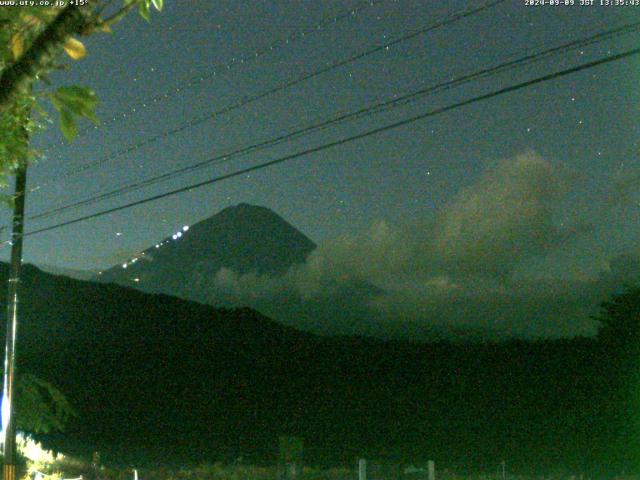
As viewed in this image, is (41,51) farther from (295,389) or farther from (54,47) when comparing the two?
(295,389)

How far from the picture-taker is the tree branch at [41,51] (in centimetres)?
369

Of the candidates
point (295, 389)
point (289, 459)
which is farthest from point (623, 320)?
point (289, 459)

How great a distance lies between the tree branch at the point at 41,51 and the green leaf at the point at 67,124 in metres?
0.27

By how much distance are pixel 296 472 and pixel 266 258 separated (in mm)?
157191

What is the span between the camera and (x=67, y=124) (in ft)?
11.9

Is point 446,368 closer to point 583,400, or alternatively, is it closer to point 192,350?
point 583,400

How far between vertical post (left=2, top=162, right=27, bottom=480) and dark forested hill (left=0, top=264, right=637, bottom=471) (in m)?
14.4

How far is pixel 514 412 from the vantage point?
3575 centimetres

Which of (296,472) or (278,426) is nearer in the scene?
(296,472)

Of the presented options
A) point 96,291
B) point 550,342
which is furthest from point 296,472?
point 96,291

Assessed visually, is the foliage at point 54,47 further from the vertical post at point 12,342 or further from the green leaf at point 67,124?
the vertical post at point 12,342

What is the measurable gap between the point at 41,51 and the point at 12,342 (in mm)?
11251

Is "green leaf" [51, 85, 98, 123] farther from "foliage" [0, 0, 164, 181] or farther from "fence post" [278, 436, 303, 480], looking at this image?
"fence post" [278, 436, 303, 480]

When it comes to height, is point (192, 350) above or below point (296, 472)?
above
